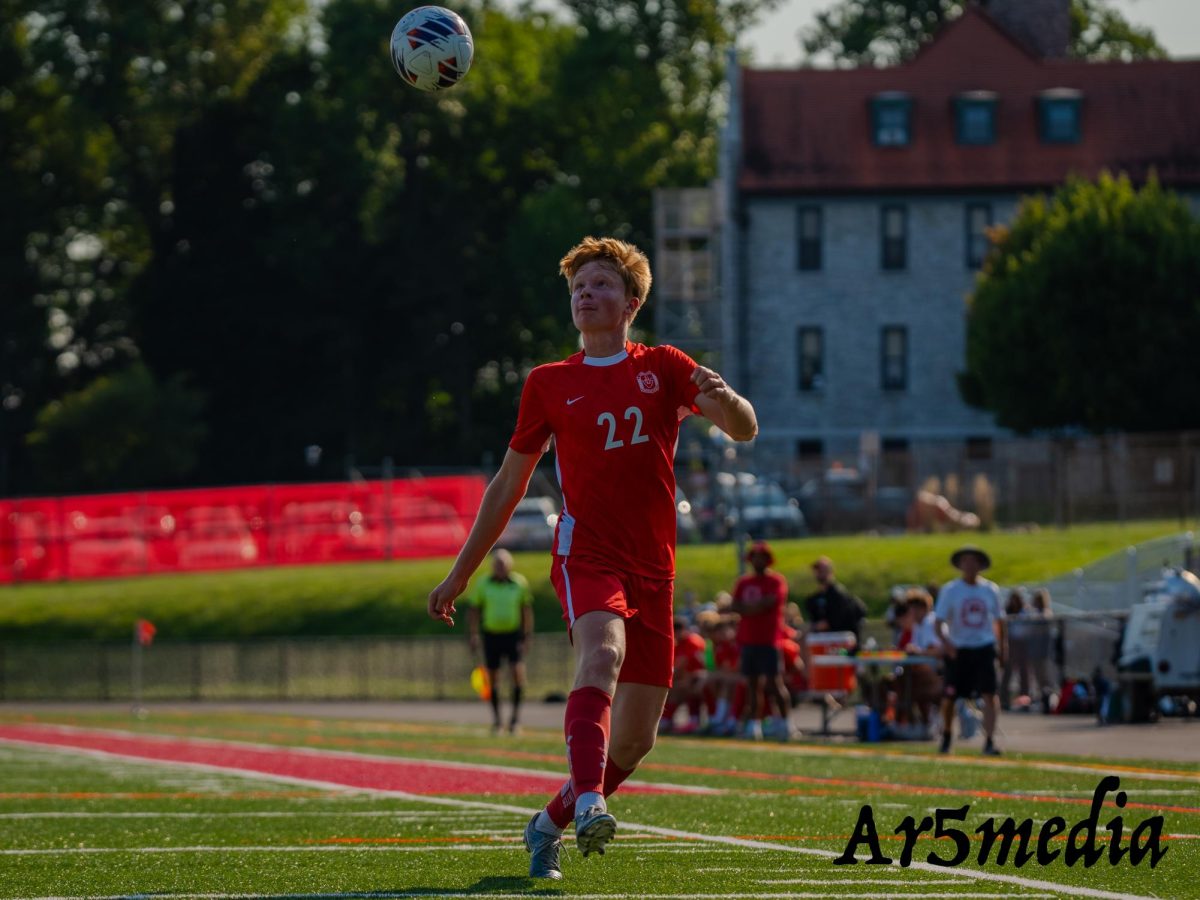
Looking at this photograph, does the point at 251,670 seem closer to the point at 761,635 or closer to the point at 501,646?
the point at 501,646

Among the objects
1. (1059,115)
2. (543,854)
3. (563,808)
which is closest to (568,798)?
(563,808)

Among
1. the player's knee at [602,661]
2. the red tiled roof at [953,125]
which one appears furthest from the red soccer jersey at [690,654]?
the red tiled roof at [953,125]

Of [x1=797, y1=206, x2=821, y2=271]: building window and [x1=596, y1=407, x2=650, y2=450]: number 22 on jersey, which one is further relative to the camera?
[x1=797, y1=206, x2=821, y2=271]: building window

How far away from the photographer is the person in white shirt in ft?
64.5

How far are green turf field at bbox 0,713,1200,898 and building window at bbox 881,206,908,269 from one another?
150 ft

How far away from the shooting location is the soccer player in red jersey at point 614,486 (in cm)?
834

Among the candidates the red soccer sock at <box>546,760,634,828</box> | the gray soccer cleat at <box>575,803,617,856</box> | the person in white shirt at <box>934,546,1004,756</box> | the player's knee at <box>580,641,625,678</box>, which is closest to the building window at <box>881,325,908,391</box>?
the person in white shirt at <box>934,546,1004,756</box>

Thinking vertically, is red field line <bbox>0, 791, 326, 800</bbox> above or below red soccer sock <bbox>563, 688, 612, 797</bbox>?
below

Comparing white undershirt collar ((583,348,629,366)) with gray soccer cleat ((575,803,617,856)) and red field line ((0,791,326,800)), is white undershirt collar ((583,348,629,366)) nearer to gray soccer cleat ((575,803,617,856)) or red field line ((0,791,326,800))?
gray soccer cleat ((575,803,617,856))

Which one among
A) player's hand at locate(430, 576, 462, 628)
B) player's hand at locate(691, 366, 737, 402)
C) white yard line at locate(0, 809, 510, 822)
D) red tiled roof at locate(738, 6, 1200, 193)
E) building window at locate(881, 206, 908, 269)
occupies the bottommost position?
white yard line at locate(0, 809, 510, 822)

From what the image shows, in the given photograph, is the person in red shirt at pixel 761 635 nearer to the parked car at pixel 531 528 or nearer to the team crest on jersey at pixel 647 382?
the team crest on jersey at pixel 647 382

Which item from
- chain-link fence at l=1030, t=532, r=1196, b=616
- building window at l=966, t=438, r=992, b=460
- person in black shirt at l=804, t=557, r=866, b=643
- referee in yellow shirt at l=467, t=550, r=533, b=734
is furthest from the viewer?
building window at l=966, t=438, r=992, b=460

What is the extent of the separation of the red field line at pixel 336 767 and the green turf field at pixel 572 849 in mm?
340

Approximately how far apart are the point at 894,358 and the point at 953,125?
642 cm
